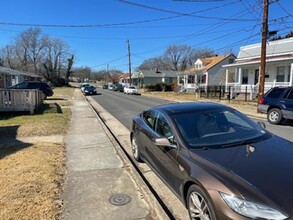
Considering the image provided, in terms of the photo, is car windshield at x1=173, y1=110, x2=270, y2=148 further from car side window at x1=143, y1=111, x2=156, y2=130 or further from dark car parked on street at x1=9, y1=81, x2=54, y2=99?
dark car parked on street at x1=9, y1=81, x2=54, y2=99

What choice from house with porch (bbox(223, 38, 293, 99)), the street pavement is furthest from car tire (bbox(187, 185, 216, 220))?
house with porch (bbox(223, 38, 293, 99))

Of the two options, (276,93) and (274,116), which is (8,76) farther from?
(274,116)

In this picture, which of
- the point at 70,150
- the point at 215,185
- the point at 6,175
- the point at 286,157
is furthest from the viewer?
the point at 70,150

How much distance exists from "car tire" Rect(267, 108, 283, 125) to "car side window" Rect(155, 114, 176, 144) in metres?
9.42

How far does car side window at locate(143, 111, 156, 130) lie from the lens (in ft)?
18.4

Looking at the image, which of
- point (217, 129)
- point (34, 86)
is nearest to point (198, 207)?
point (217, 129)

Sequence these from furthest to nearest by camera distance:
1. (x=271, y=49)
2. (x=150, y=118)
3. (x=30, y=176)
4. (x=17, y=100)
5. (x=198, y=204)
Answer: (x=271, y=49), (x=17, y=100), (x=150, y=118), (x=30, y=176), (x=198, y=204)

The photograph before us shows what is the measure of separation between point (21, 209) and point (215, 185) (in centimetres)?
274

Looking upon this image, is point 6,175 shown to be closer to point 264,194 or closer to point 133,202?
point 133,202

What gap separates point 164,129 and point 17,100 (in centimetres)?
1219

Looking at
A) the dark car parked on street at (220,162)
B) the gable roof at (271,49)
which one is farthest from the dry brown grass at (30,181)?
the gable roof at (271,49)

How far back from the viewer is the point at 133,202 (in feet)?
14.5

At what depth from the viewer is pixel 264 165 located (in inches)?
135

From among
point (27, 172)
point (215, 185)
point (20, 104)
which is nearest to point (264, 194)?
point (215, 185)
